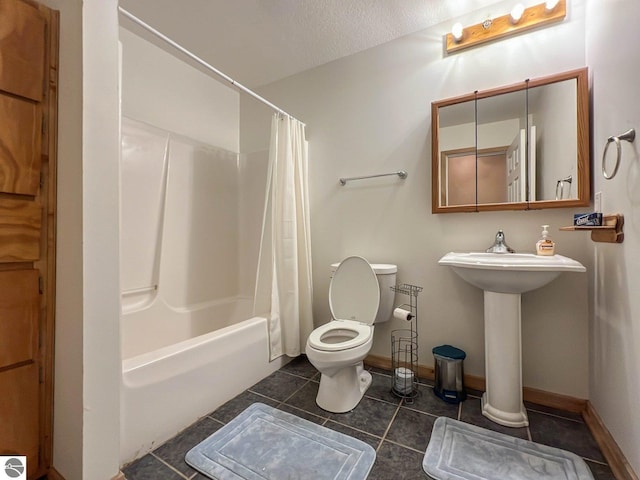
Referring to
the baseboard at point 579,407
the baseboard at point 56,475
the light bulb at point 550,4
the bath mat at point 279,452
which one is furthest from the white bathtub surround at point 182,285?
the light bulb at point 550,4

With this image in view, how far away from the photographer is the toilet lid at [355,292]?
6.13ft

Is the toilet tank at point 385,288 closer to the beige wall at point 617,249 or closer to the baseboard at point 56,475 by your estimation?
the beige wall at point 617,249

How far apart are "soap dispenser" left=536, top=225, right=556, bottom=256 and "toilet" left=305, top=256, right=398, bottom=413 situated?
0.79 metres

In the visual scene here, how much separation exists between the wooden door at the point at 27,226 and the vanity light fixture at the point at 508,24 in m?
2.04

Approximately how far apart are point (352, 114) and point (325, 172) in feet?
1.56

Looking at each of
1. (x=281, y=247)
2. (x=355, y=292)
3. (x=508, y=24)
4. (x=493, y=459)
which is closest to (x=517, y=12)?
(x=508, y=24)

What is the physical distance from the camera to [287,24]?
1938 millimetres

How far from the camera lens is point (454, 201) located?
5.99 feet

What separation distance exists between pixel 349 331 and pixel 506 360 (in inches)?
32.6

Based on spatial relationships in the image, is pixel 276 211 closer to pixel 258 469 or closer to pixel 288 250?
pixel 288 250

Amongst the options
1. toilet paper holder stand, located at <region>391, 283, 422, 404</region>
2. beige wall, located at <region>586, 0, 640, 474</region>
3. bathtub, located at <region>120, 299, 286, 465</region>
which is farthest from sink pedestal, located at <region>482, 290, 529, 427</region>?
bathtub, located at <region>120, 299, 286, 465</region>

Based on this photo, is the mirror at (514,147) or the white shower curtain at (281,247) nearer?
the mirror at (514,147)

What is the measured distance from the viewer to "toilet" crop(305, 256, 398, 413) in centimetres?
152

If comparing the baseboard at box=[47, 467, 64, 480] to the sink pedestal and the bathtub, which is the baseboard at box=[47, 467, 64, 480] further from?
the sink pedestal
